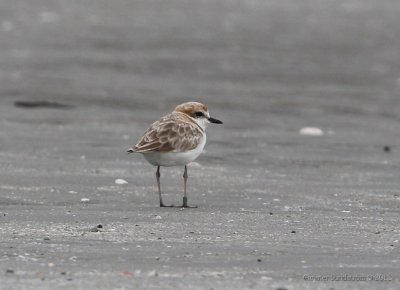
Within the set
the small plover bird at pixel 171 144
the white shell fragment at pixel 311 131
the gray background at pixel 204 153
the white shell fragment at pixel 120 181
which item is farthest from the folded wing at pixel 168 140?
the white shell fragment at pixel 311 131

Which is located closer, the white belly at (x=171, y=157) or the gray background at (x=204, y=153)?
the gray background at (x=204, y=153)

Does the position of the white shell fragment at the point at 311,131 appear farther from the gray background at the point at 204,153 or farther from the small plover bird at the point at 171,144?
the small plover bird at the point at 171,144

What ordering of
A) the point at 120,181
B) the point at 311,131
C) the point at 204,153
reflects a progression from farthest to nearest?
1. the point at 311,131
2. the point at 204,153
3. the point at 120,181

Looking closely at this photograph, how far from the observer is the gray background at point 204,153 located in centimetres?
618

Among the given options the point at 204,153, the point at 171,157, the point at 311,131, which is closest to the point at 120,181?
the point at 171,157

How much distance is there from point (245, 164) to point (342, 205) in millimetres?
2268

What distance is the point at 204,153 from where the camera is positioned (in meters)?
11.4

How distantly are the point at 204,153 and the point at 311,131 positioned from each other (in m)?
2.34

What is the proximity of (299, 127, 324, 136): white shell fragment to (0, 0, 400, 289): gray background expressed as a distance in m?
0.17

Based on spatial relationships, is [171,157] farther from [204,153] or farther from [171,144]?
[204,153]

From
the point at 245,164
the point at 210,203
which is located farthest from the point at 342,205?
the point at 245,164

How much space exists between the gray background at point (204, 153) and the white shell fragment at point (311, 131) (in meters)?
0.17

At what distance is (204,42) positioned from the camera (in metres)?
20.6

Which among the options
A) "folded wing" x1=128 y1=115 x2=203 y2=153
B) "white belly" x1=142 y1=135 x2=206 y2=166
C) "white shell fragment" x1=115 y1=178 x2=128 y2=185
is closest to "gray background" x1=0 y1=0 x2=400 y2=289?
"white shell fragment" x1=115 y1=178 x2=128 y2=185
